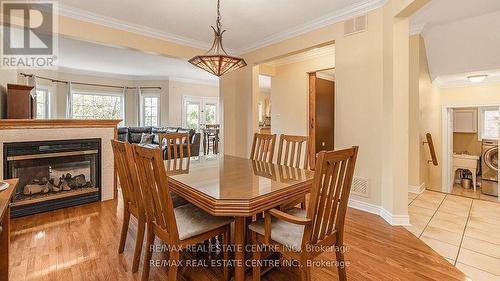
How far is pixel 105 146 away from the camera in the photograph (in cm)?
343

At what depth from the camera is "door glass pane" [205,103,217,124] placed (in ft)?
28.7

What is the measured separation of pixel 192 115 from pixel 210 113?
760 millimetres

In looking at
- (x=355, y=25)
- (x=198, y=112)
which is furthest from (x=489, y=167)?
(x=198, y=112)

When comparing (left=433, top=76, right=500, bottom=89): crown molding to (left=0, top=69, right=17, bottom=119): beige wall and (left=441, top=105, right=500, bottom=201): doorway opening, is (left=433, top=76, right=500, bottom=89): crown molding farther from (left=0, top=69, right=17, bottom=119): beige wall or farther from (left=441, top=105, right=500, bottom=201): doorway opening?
(left=0, top=69, right=17, bottom=119): beige wall

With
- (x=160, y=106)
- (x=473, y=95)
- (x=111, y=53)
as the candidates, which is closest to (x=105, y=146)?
(x=111, y=53)

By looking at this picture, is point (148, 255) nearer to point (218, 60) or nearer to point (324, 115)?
point (218, 60)

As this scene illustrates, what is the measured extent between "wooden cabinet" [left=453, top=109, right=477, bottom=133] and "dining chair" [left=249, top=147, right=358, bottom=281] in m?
6.55

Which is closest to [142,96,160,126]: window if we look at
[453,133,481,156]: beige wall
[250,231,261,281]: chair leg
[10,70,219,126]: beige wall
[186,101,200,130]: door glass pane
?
[10,70,219,126]: beige wall

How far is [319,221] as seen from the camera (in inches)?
51.1

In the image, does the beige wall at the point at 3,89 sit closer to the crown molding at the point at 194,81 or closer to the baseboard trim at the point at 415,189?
the crown molding at the point at 194,81

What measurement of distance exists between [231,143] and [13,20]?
3.65 m

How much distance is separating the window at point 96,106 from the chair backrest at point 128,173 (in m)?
6.16

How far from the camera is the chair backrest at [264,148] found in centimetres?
280

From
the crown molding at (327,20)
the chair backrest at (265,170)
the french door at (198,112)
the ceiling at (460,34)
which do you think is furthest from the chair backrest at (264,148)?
the french door at (198,112)
